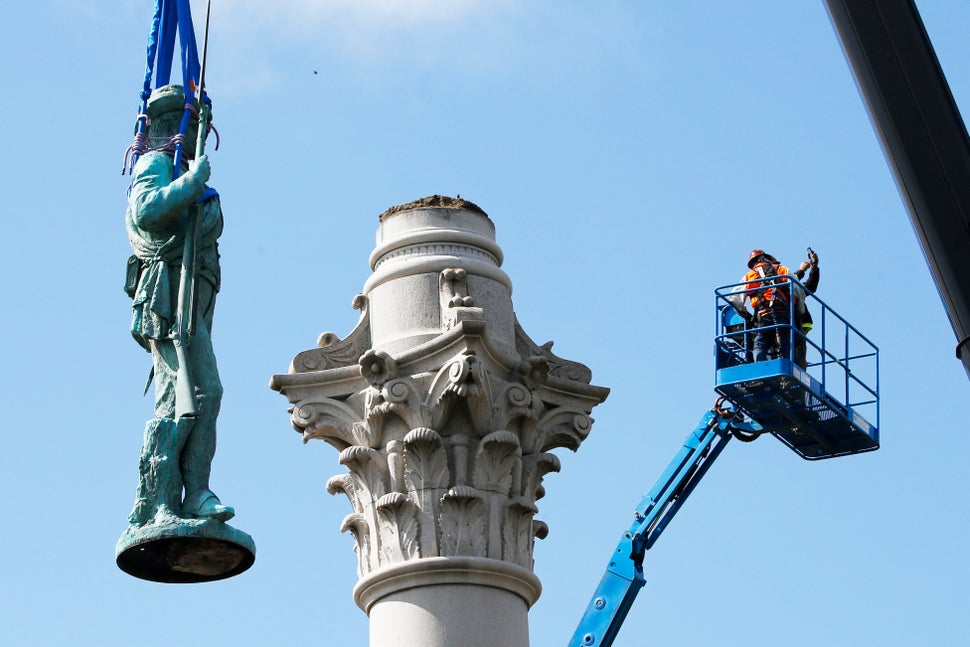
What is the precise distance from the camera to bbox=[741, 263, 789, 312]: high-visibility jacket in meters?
30.0

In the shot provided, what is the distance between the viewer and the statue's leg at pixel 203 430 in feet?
54.4

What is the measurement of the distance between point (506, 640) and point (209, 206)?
4.65m

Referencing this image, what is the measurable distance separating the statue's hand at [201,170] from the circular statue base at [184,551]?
10.0 ft

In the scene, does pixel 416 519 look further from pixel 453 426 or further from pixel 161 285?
pixel 161 285

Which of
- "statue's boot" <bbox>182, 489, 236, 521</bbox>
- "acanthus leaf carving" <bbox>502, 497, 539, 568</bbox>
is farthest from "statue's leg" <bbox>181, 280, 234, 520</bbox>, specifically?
"acanthus leaf carving" <bbox>502, 497, 539, 568</bbox>

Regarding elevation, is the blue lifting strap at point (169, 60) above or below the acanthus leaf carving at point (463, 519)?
above

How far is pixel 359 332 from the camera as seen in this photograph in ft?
59.7

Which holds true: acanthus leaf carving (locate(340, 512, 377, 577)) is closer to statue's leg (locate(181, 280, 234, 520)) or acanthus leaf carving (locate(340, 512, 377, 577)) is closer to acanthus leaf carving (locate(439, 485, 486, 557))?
acanthus leaf carving (locate(439, 485, 486, 557))

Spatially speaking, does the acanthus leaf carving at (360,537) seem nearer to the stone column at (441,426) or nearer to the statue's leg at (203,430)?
the stone column at (441,426)

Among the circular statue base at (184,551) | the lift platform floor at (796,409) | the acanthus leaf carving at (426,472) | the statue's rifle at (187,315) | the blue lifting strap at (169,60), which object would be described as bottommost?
the circular statue base at (184,551)

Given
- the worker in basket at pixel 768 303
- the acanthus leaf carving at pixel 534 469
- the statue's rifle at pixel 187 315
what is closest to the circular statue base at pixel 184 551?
the statue's rifle at pixel 187 315

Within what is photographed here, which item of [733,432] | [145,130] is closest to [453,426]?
[145,130]

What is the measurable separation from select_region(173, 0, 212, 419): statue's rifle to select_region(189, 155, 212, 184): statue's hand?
0.07 meters

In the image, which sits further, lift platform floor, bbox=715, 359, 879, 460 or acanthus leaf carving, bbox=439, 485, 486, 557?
lift platform floor, bbox=715, 359, 879, 460
